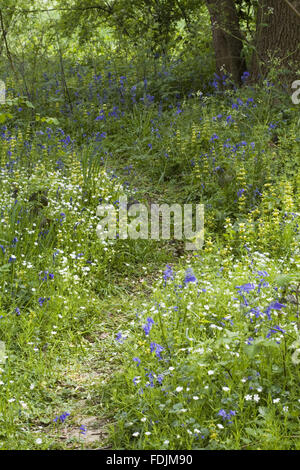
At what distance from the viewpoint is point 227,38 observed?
26.5 feet

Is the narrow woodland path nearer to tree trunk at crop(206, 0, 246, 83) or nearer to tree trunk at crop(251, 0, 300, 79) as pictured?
tree trunk at crop(251, 0, 300, 79)

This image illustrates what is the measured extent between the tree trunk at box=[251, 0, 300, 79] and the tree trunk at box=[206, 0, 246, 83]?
0.61 m

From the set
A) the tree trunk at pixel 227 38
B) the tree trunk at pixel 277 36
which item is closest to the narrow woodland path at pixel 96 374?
the tree trunk at pixel 277 36

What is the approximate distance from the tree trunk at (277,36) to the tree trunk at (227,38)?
2.01 feet

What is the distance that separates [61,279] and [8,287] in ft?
1.37

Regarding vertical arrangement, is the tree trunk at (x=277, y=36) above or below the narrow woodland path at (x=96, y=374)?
above

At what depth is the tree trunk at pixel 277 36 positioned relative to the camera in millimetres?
6855

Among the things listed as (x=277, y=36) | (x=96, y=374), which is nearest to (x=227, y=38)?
(x=277, y=36)

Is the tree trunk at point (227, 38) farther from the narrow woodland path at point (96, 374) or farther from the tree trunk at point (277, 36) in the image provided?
the narrow woodland path at point (96, 374)

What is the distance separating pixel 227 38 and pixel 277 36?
1.19 meters

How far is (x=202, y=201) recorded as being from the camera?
5691 millimetres

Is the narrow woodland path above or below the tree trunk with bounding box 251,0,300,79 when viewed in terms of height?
below

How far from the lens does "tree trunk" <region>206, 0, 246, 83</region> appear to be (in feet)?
25.7

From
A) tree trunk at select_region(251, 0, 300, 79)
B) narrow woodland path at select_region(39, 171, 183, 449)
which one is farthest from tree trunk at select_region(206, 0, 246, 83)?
narrow woodland path at select_region(39, 171, 183, 449)
